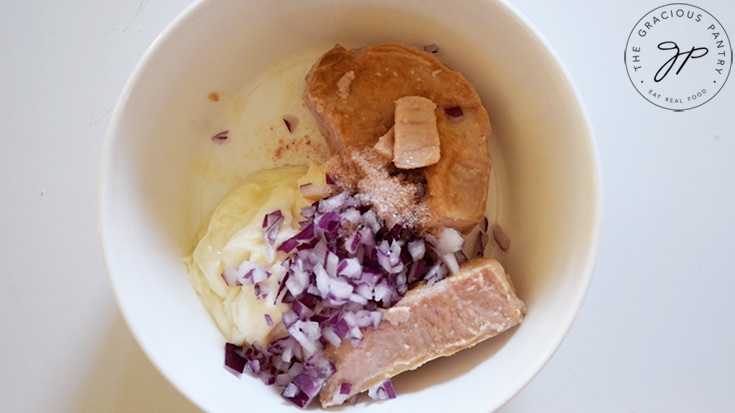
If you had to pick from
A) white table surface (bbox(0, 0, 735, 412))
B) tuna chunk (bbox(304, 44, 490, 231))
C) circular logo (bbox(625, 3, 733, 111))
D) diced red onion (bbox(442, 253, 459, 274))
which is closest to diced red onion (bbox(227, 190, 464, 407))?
diced red onion (bbox(442, 253, 459, 274))

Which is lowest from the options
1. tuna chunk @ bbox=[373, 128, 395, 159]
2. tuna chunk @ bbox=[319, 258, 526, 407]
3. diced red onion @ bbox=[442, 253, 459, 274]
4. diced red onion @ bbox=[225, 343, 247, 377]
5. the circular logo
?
diced red onion @ bbox=[225, 343, 247, 377]

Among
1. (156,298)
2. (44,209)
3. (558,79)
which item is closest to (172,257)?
(156,298)

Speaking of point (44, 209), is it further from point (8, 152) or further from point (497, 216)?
point (497, 216)

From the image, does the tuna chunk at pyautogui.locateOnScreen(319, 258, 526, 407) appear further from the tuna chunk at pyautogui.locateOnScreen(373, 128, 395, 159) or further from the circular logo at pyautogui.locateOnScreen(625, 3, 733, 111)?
the circular logo at pyautogui.locateOnScreen(625, 3, 733, 111)

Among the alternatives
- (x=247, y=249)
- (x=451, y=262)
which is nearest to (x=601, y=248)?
(x=451, y=262)

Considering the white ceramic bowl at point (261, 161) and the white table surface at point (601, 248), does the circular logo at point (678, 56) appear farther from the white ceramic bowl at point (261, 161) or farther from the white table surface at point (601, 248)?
the white ceramic bowl at point (261, 161)

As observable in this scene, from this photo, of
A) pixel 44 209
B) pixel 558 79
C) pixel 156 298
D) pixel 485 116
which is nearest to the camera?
pixel 558 79

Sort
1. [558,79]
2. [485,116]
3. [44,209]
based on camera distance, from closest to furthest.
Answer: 1. [558,79]
2. [485,116]
3. [44,209]
